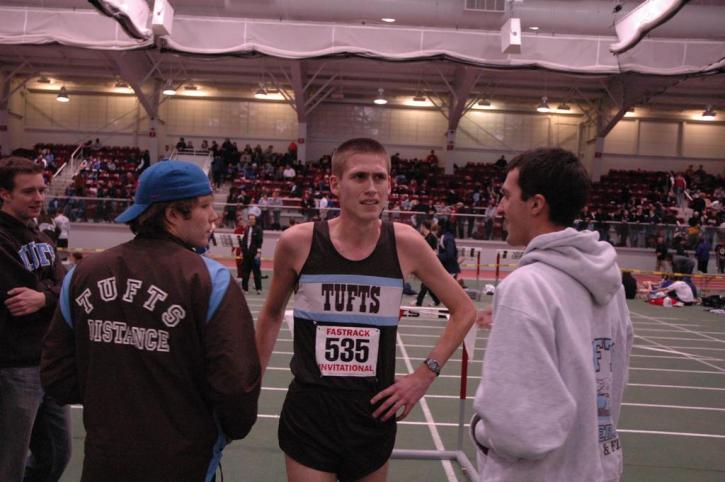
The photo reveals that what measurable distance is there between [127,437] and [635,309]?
15783mm

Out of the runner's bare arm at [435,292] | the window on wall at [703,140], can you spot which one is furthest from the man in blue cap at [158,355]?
the window on wall at [703,140]

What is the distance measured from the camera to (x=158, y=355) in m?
2.02

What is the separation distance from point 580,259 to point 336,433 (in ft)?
4.31

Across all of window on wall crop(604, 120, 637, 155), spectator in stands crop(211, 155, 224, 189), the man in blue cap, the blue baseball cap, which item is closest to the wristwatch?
the man in blue cap

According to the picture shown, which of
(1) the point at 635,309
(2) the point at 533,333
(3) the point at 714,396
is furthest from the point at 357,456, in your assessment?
(1) the point at 635,309

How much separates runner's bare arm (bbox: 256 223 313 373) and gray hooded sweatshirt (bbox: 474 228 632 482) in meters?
1.20

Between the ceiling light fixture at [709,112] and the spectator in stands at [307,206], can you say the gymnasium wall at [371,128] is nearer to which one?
the ceiling light fixture at [709,112]

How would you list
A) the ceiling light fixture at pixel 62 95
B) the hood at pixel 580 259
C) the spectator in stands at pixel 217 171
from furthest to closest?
the ceiling light fixture at pixel 62 95
the spectator in stands at pixel 217 171
the hood at pixel 580 259

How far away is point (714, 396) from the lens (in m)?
7.96

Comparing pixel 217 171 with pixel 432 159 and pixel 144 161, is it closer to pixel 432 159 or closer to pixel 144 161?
pixel 144 161

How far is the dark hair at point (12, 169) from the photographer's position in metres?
3.38

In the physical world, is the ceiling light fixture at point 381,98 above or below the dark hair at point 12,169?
above

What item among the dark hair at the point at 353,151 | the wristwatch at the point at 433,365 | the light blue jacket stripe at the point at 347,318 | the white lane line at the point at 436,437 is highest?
the dark hair at the point at 353,151

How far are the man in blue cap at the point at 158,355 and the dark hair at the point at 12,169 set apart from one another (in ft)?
5.27
